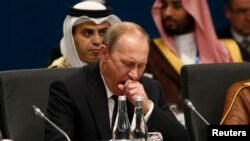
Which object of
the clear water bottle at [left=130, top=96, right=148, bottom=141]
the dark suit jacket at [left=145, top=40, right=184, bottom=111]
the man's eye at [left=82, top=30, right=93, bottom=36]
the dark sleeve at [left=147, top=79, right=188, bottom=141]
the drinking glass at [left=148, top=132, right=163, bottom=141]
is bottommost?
the dark suit jacket at [left=145, top=40, right=184, bottom=111]

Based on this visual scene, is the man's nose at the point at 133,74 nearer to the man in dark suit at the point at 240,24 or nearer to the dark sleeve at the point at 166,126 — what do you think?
the dark sleeve at the point at 166,126

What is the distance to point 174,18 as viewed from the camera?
20.3 feet

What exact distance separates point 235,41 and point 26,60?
147cm

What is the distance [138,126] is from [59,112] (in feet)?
1.59

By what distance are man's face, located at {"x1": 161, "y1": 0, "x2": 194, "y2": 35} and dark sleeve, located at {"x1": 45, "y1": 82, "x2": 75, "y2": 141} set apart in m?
2.30

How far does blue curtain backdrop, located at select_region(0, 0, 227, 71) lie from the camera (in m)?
6.31

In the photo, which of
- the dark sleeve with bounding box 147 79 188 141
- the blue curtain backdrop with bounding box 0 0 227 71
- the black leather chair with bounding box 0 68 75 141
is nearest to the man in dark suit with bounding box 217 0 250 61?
the blue curtain backdrop with bounding box 0 0 227 71

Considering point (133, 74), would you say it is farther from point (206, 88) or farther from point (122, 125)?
point (206, 88)

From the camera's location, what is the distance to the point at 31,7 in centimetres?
633

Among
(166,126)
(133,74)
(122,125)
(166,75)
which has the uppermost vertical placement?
(133,74)

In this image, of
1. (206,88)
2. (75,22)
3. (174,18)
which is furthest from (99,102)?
(174,18)

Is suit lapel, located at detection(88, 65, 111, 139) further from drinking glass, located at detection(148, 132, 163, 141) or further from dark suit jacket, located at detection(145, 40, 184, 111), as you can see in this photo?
dark suit jacket, located at detection(145, 40, 184, 111)

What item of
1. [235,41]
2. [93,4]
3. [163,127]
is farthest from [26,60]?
[163,127]

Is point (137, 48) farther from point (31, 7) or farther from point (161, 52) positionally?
point (31, 7)
